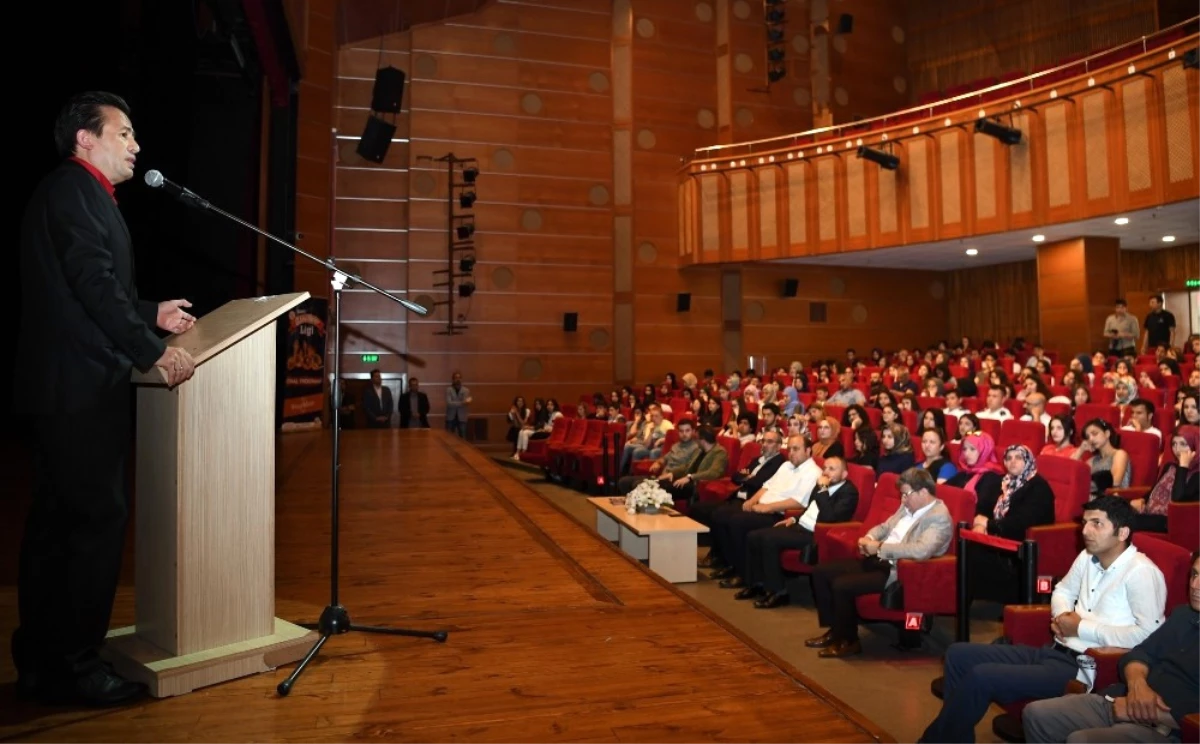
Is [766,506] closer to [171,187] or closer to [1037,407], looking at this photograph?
[1037,407]

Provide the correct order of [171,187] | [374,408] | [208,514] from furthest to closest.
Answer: [374,408], [171,187], [208,514]

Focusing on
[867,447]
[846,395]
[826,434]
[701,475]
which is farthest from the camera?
[846,395]

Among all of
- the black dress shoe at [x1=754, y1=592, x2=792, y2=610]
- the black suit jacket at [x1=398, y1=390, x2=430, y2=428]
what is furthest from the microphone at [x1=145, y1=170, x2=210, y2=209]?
the black suit jacket at [x1=398, y1=390, x2=430, y2=428]

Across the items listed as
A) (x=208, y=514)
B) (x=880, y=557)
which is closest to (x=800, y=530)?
(x=880, y=557)

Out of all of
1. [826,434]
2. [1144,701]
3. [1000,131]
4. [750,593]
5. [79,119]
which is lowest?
[750,593]

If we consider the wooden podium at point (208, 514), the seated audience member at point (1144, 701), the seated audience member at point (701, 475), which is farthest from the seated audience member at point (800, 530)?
the wooden podium at point (208, 514)

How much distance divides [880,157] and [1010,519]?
8746 mm

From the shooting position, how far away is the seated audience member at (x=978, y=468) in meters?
4.39

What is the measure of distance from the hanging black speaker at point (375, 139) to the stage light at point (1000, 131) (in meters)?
8.12

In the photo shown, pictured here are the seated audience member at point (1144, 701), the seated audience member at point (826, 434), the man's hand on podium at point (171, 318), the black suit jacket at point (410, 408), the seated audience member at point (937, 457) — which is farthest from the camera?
the black suit jacket at point (410, 408)

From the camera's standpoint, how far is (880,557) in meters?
3.88

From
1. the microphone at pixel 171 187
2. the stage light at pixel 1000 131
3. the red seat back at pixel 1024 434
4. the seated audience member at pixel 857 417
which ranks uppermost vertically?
A: the stage light at pixel 1000 131

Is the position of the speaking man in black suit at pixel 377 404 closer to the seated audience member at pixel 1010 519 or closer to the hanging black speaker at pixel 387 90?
the hanging black speaker at pixel 387 90

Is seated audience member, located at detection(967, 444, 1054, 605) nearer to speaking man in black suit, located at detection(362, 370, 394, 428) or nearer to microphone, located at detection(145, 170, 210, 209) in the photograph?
microphone, located at detection(145, 170, 210, 209)
